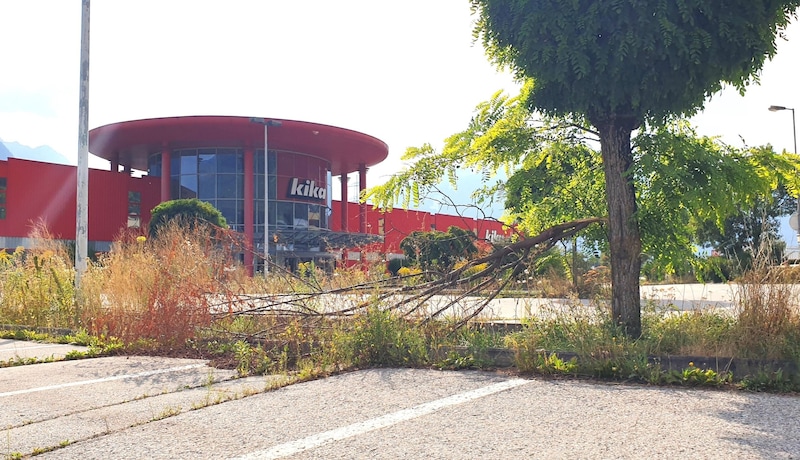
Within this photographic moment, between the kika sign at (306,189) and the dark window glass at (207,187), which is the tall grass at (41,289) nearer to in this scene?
the dark window glass at (207,187)

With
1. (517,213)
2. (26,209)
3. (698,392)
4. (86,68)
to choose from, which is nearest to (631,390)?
(698,392)

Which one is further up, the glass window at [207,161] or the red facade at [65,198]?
the glass window at [207,161]

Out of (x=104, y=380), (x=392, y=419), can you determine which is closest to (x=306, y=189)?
(x=104, y=380)

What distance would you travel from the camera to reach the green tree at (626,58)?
246 inches

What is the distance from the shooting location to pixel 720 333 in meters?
6.39

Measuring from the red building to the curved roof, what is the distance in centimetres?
6

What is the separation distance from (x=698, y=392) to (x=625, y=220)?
2.30 m

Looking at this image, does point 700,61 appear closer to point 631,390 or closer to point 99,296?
point 631,390

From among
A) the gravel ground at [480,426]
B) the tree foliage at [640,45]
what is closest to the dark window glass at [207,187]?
the tree foliage at [640,45]

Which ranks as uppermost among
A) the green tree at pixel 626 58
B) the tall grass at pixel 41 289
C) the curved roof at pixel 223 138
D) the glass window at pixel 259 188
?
the curved roof at pixel 223 138

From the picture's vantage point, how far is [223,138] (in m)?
43.4

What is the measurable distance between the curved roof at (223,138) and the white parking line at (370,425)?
34.7 m

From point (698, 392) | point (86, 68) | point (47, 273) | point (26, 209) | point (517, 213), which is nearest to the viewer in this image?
point (698, 392)

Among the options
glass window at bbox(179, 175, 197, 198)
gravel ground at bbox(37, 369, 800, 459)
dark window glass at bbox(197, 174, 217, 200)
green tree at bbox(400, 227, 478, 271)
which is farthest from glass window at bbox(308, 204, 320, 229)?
gravel ground at bbox(37, 369, 800, 459)
